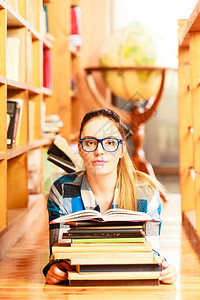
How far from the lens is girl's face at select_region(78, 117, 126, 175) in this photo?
206 cm

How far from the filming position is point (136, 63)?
480cm

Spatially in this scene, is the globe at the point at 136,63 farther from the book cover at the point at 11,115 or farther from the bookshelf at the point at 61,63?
the book cover at the point at 11,115

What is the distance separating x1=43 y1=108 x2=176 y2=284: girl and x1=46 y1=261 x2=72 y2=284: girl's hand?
0.03 meters

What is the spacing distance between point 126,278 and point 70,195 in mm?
394

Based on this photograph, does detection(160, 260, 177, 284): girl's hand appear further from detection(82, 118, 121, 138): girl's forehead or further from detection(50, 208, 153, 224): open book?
detection(82, 118, 121, 138): girl's forehead

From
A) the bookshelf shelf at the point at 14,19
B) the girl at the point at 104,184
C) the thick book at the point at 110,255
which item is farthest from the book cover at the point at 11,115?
the thick book at the point at 110,255

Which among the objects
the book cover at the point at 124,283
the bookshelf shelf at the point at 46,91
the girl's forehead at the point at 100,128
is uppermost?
the bookshelf shelf at the point at 46,91

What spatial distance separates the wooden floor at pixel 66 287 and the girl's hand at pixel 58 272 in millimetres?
27

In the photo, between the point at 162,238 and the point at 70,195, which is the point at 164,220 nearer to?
the point at 162,238

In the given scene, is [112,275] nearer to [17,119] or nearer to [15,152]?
[15,152]

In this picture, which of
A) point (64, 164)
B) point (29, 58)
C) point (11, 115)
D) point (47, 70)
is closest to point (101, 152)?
point (64, 164)

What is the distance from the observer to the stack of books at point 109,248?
6.19ft

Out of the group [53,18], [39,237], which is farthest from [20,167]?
[53,18]

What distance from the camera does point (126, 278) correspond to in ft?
6.28
